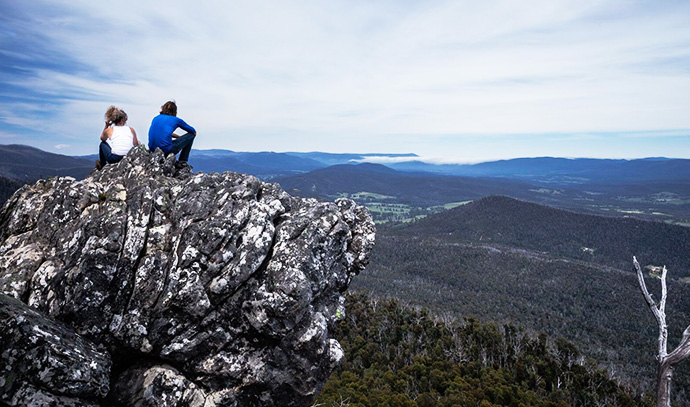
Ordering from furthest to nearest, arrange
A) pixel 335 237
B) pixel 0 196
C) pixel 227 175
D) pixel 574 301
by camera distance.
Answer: pixel 574 301
pixel 0 196
pixel 227 175
pixel 335 237

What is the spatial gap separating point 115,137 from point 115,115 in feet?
3.11

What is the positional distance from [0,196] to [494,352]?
180m

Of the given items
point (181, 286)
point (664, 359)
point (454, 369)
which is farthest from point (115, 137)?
point (454, 369)

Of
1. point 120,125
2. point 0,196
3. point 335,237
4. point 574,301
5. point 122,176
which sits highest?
Result: point 120,125

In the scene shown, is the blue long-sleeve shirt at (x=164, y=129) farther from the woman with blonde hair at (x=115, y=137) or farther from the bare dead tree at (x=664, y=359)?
the bare dead tree at (x=664, y=359)

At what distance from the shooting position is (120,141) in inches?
596

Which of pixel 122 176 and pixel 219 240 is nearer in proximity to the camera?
pixel 219 240

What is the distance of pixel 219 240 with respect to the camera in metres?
11.8

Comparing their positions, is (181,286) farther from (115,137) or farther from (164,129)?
(115,137)

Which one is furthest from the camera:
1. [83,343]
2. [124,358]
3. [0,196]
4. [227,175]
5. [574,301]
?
[574,301]

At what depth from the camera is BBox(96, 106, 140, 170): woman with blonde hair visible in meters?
15.1

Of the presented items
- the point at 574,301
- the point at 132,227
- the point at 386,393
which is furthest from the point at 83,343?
the point at 574,301

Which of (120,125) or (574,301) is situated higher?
(120,125)

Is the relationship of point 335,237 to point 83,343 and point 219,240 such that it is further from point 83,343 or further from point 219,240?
point 83,343
